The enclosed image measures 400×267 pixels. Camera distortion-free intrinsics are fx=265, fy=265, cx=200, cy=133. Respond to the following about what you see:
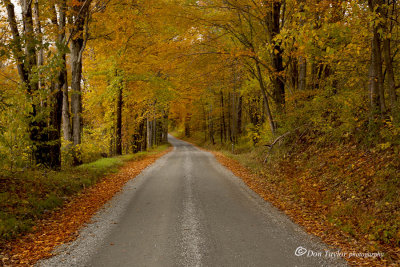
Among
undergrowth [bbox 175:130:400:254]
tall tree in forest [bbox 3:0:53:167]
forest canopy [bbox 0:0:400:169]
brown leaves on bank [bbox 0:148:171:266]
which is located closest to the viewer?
brown leaves on bank [bbox 0:148:171:266]

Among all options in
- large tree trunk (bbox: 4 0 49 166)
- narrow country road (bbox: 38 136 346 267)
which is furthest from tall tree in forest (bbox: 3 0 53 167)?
narrow country road (bbox: 38 136 346 267)

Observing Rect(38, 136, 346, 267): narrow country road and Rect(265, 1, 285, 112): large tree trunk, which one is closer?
Rect(38, 136, 346, 267): narrow country road

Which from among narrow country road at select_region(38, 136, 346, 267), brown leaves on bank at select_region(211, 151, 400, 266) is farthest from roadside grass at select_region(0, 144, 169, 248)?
brown leaves on bank at select_region(211, 151, 400, 266)

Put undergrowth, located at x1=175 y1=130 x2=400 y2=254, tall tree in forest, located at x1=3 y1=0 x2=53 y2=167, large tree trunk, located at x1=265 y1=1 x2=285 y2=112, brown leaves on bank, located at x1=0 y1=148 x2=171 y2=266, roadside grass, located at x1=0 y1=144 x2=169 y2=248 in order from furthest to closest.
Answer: large tree trunk, located at x1=265 y1=1 x2=285 y2=112
tall tree in forest, located at x1=3 y1=0 x2=53 y2=167
roadside grass, located at x1=0 y1=144 x2=169 y2=248
undergrowth, located at x1=175 y1=130 x2=400 y2=254
brown leaves on bank, located at x1=0 y1=148 x2=171 y2=266

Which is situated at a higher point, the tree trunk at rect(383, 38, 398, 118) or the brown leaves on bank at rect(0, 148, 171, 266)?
A: the tree trunk at rect(383, 38, 398, 118)

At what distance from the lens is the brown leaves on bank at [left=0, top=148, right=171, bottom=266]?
4.54 m

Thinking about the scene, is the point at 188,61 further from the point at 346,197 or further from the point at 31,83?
the point at 346,197

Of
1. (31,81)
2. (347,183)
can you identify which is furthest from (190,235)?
(31,81)

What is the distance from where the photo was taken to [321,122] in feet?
35.8

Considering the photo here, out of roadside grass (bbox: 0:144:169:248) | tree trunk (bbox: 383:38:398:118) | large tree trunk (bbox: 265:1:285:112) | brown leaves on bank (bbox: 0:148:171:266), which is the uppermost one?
large tree trunk (bbox: 265:1:285:112)

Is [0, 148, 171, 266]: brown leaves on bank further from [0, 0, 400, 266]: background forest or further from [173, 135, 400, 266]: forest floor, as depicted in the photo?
[173, 135, 400, 266]: forest floor

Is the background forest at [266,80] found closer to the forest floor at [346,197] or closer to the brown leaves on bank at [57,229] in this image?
the forest floor at [346,197]

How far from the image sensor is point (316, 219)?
6.15 meters

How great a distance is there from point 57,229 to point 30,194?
73.5 inches
